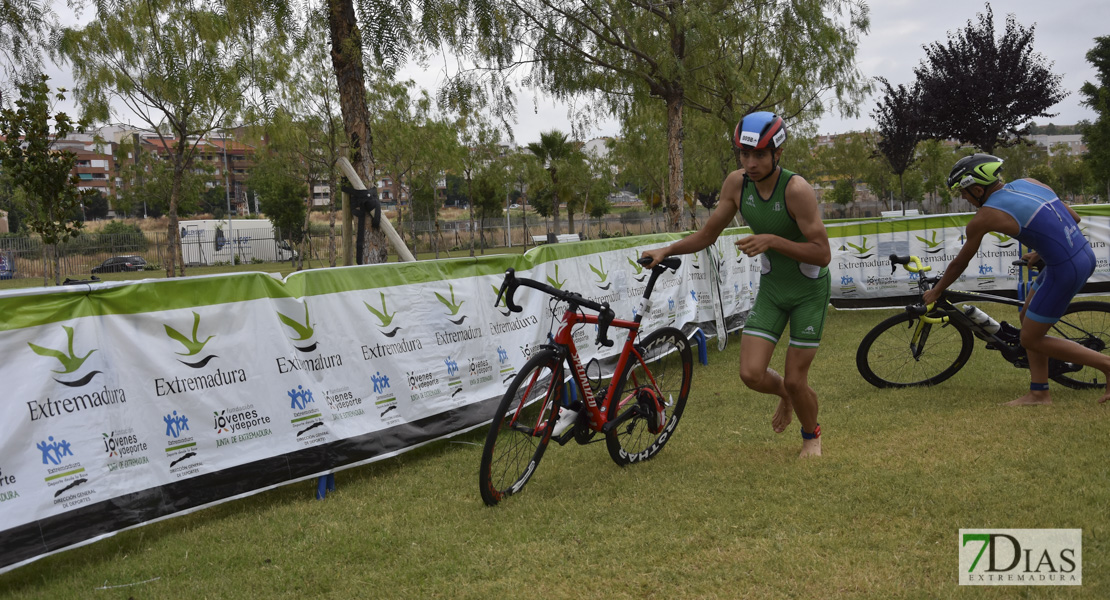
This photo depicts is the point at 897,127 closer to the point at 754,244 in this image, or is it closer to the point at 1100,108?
the point at 1100,108

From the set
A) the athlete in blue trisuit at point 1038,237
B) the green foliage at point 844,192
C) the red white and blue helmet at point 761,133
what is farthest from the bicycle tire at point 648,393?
the green foliage at point 844,192

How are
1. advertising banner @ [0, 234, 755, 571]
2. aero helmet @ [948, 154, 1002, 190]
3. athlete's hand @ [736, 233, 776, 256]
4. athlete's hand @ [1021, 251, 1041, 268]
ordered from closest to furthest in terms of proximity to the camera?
advertising banner @ [0, 234, 755, 571], athlete's hand @ [736, 233, 776, 256], aero helmet @ [948, 154, 1002, 190], athlete's hand @ [1021, 251, 1041, 268]

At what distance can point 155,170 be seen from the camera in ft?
122

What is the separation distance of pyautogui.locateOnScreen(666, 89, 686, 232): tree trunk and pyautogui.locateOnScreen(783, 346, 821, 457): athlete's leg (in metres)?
10.2

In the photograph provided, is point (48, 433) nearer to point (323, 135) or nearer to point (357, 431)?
point (357, 431)

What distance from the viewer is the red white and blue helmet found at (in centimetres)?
462

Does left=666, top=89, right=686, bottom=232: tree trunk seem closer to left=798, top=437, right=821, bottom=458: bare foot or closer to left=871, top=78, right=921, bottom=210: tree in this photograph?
left=798, top=437, right=821, bottom=458: bare foot

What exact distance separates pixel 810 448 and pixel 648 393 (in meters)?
1.12

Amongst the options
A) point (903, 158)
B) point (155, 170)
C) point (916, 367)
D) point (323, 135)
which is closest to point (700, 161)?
point (903, 158)

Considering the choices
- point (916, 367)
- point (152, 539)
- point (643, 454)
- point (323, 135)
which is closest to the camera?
point (152, 539)

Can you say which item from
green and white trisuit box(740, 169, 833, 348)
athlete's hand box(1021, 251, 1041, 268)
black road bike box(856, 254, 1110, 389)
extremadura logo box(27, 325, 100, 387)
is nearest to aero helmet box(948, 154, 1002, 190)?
athlete's hand box(1021, 251, 1041, 268)

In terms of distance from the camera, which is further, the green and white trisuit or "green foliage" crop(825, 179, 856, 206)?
"green foliage" crop(825, 179, 856, 206)

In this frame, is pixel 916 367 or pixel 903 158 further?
pixel 903 158

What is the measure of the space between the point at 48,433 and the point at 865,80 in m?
18.4
